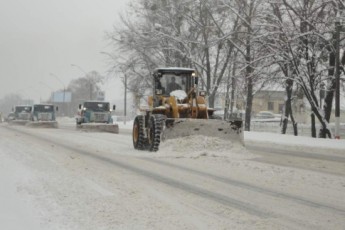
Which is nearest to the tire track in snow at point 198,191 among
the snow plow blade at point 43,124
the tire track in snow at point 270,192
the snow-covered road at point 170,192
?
the snow-covered road at point 170,192

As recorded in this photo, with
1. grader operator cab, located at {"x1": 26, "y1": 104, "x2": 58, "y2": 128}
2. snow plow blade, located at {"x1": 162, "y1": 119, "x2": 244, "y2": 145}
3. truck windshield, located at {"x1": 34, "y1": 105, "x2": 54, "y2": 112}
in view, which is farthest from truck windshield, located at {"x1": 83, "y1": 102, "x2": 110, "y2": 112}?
snow plow blade, located at {"x1": 162, "y1": 119, "x2": 244, "y2": 145}

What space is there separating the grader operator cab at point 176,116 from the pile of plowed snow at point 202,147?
0.16m

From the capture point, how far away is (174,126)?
51.0 feet

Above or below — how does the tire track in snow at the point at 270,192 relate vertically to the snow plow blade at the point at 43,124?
above

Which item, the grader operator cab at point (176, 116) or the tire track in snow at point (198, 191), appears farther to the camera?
the grader operator cab at point (176, 116)

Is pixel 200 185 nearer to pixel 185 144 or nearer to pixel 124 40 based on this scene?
pixel 185 144

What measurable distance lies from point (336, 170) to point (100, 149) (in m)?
8.10

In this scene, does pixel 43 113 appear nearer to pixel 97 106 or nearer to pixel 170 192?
pixel 97 106

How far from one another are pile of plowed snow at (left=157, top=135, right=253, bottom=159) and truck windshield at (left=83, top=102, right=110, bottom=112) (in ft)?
63.3

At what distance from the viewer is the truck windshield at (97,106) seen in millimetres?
34219

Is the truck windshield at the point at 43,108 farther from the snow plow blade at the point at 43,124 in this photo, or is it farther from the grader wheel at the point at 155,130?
the grader wheel at the point at 155,130

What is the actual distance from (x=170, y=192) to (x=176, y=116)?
7979 mm

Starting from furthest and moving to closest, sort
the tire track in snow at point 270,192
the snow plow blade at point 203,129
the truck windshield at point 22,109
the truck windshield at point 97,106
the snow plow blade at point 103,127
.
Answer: the truck windshield at point 22,109 → the truck windshield at point 97,106 → the snow plow blade at point 103,127 → the snow plow blade at point 203,129 → the tire track in snow at point 270,192

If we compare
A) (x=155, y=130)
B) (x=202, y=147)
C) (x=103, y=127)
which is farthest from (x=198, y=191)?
(x=103, y=127)
